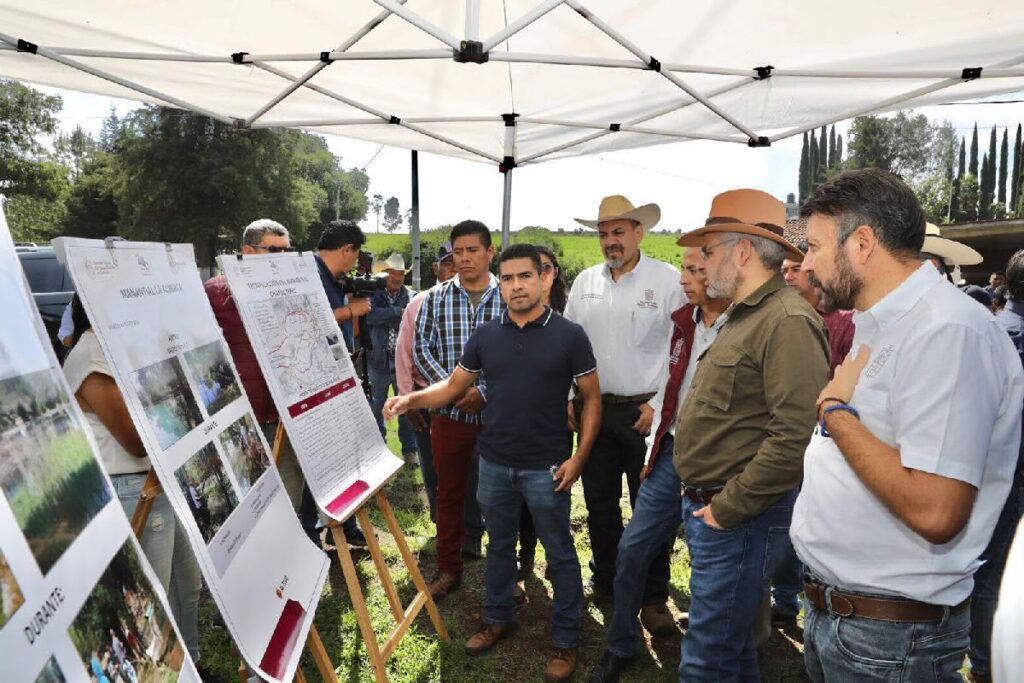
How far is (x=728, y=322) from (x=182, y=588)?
2.56 metres

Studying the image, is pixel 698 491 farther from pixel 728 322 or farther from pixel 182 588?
pixel 182 588

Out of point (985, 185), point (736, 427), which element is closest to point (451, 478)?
point (736, 427)

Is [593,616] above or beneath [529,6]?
beneath

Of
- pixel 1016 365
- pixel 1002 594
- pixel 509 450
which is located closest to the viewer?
pixel 1002 594

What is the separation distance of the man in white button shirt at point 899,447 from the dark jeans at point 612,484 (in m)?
1.79

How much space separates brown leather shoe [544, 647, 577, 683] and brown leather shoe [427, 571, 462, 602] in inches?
34.5

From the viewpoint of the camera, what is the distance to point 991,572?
102 inches

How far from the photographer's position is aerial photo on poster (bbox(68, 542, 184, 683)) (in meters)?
1.00

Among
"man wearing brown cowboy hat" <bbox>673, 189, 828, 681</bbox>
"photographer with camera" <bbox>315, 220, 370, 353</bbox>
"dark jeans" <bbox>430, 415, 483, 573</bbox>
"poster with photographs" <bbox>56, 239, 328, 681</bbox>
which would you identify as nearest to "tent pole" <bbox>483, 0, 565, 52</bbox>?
"photographer with camera" <bbox>315, 220, 370, 353</bbox>

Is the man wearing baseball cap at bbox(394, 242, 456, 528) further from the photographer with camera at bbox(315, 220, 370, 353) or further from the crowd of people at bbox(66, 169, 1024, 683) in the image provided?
the photographer with camera at bbox(315, 220, 370, 353)

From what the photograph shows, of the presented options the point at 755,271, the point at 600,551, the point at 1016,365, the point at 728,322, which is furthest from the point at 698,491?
the point at 600,551

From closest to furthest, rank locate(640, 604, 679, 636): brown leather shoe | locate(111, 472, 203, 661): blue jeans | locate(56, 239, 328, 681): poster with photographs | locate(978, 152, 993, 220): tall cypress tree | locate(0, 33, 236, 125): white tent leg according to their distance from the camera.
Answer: locate(56, 239, 328, 681): poster with photographs → locate(111, 472, 203, 661): blue jeans → locate(640, 604, 679, 636): brown leather shoe → locate(0, 33, 236, 125): white tent leg → locate(978, 152, 993, 220): tall cypress tree

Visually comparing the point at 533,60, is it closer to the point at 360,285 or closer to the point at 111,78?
the point at 360,285

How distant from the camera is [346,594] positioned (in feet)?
12.0
